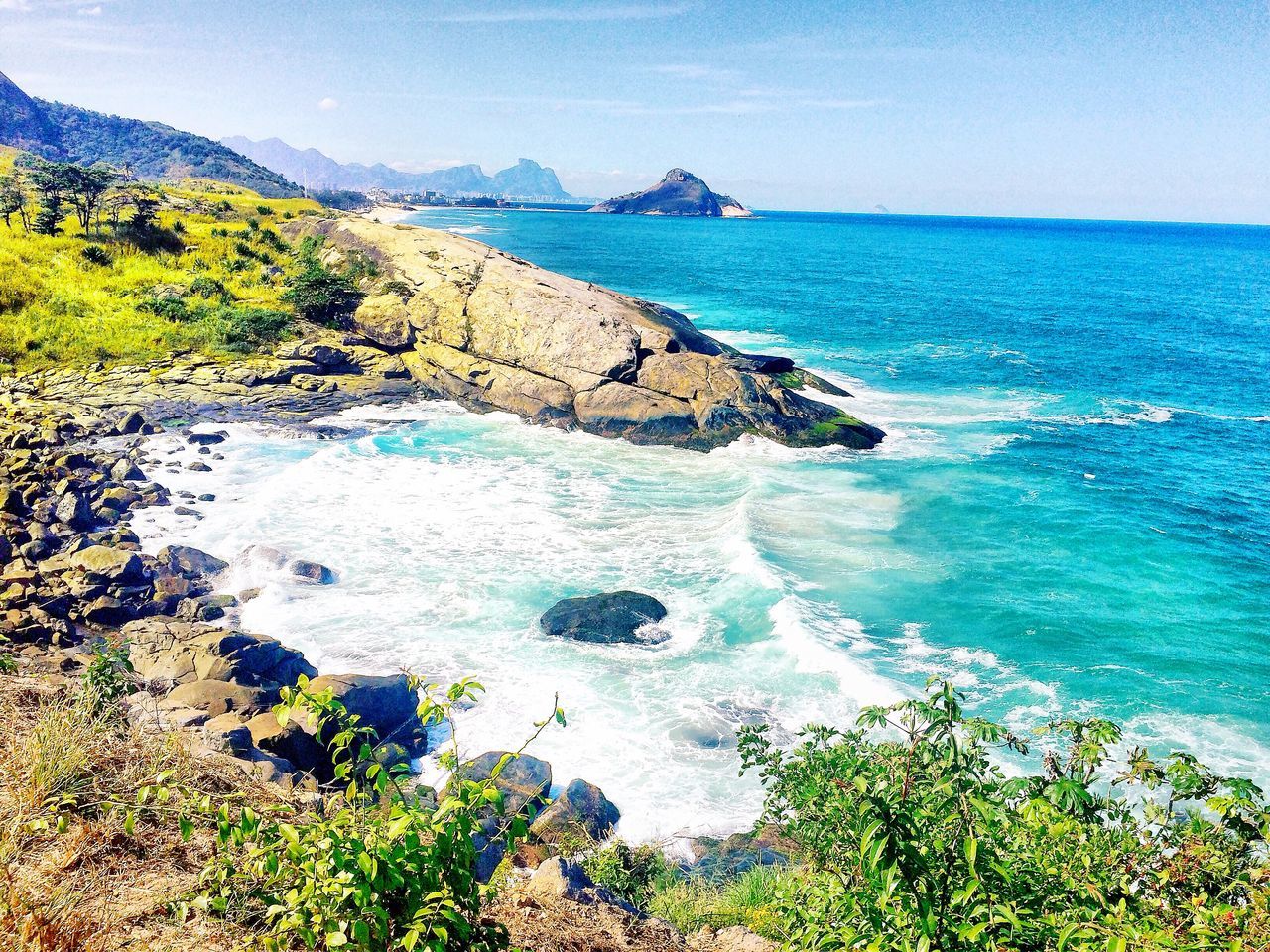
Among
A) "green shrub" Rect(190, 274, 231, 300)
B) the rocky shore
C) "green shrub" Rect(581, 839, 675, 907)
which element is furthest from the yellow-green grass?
"green shrub" Rect(581, 839, 675, 907)

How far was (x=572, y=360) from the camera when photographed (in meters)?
36.2

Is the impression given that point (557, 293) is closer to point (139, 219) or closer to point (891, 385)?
point (891, 385)

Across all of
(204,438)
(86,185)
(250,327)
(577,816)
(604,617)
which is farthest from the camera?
(86,185)

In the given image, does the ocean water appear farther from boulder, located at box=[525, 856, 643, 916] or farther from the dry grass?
the dry grass

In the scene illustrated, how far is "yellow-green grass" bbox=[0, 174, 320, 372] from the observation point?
33.9 m

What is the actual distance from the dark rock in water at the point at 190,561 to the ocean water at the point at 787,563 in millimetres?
853

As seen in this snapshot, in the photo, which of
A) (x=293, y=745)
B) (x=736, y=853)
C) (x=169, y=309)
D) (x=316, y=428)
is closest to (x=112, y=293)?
(x=169, y=309)

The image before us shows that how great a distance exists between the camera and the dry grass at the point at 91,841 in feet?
14.9

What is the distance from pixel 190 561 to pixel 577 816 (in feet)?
46.9

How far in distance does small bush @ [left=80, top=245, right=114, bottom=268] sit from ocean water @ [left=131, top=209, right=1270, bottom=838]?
68.2ft

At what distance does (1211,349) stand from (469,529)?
65859 millimetres

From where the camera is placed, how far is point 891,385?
152ft

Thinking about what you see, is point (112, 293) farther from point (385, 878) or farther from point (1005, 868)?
point (1005, 868)

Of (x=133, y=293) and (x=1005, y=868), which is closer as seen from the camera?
(x=1005, y=868)
